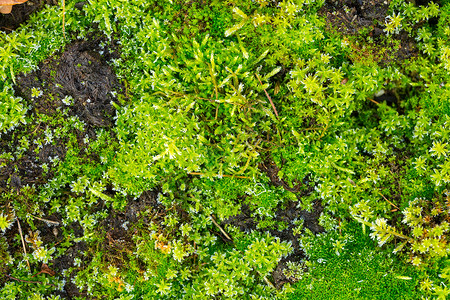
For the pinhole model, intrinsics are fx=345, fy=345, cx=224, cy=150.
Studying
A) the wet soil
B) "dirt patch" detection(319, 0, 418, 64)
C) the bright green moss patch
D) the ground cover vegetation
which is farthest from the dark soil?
the bright green moss patch

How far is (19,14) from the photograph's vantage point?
4203mm

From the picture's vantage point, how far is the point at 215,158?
4086mm

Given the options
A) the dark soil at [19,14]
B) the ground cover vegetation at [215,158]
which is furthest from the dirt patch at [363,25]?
the dark soil at [19,14]

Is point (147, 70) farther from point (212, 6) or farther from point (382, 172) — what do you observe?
point (382, 172)

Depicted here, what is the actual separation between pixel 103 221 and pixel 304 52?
3155 millimetres

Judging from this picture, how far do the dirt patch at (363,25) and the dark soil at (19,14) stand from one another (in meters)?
3.39

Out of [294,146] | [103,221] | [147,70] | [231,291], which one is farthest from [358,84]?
[103,221]

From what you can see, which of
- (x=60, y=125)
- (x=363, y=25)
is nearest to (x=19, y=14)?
(x=60, y=125)

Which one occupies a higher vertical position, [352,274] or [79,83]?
[79,83]

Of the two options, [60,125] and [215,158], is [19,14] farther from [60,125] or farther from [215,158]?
[215,158]

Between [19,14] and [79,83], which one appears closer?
[79,83]

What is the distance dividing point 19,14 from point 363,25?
418cm

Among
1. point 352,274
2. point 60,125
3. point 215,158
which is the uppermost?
point 60,125

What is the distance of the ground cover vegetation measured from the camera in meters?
3.99
